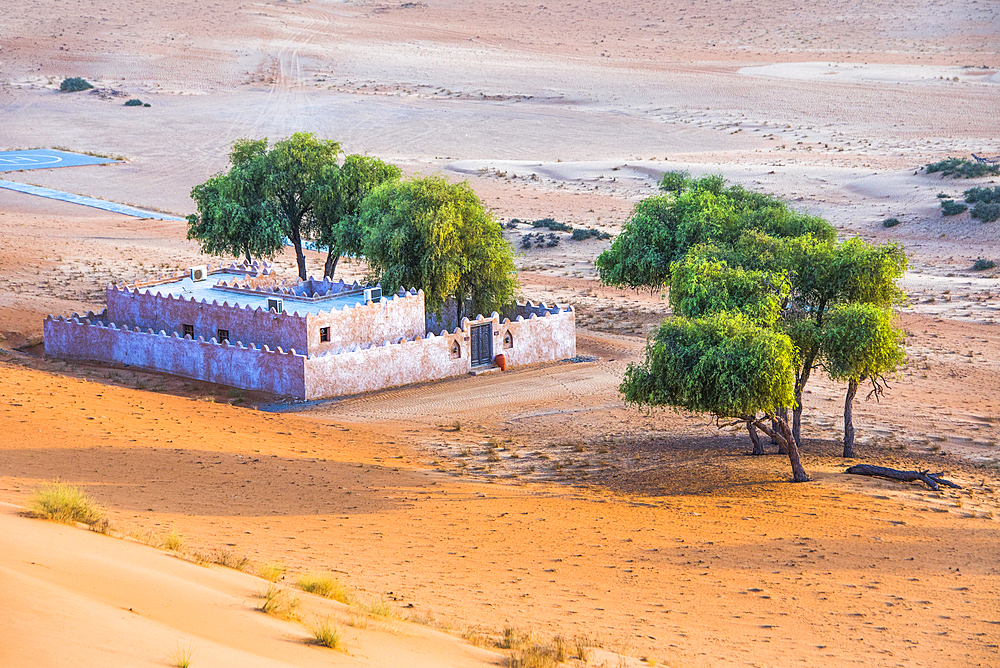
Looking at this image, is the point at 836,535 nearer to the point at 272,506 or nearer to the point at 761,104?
the point at 272,506

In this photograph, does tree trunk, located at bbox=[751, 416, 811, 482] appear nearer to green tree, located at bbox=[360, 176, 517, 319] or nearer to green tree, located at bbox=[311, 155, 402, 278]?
green tree, located at bbox=[360, 176, 517, 319]

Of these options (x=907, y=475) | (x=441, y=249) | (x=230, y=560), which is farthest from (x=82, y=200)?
(x=230, y=560)

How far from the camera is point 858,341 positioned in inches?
936

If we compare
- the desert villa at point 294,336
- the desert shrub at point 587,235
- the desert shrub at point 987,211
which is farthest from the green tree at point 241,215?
the desert shrub at point 987,211

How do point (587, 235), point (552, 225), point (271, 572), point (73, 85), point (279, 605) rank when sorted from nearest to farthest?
point (279, 605) < point (271, 572) < point (587, 235) < point (552, 225) < point (73, 85)

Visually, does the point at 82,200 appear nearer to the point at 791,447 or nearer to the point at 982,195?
the point at 982,195

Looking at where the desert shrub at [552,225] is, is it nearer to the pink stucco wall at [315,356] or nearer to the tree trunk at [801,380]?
the pink stucco wall at [315,356]

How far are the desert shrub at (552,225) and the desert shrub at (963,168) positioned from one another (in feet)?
73.4

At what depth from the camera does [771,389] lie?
899 inches

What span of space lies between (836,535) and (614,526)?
3915 mm

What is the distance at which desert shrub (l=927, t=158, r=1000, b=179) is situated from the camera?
65125 millimetres

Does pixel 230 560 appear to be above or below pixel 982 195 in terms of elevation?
below

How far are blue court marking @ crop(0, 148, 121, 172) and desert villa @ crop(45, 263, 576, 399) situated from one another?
47.0 meters

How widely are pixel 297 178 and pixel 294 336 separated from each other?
13.8 meters
